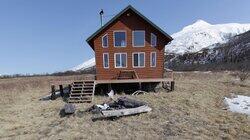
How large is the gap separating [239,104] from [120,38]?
38.6 ft

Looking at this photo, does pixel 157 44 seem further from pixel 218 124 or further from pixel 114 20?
pixel 218 124

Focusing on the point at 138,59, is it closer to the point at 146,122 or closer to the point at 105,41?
the point at 105,41

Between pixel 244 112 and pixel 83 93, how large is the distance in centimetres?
1210

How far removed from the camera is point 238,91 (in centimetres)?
2888

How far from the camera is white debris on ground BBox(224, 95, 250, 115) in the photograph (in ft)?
70.9

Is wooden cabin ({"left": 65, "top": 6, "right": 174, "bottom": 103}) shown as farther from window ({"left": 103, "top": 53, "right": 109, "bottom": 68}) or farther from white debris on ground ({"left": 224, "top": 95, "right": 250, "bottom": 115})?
white debris on ground ({"left": 224, "top": 95, "right": 250, "bottom": 115})

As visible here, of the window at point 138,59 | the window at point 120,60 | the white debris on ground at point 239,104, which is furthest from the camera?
the window at point 138,59

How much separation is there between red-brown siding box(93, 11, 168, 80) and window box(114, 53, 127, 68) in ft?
0.90

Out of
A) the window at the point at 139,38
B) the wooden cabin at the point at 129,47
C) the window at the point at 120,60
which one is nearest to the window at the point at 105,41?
the wooden cabin at the point at 129,47

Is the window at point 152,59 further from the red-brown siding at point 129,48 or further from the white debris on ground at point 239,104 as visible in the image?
the white debris on ground at point 239,104

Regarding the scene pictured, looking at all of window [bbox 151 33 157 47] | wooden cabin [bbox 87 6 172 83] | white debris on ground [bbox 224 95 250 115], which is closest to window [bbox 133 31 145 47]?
wooden cabin [bbox 87 6 172 83]

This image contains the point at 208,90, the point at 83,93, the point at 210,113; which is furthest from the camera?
the point at 208,90

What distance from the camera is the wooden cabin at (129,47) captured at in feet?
94.7

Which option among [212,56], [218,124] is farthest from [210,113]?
[212,56]
